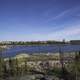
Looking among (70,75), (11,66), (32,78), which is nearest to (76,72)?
(70,75)

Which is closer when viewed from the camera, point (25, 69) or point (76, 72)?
point (76, 72)

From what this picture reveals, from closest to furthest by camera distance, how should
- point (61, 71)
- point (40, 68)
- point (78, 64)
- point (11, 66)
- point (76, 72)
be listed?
point (76, 72) → point (78, 64) → point (61, 71) → point (11, 66) → point (40, 68)

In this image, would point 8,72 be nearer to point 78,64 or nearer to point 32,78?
point 32,78

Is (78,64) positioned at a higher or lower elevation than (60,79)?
higher

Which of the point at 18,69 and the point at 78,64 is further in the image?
the point at 18,69

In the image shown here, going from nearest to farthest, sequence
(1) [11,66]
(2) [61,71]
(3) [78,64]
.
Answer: (3) [78,64] → (2) [61,71] → (1) [11,66]

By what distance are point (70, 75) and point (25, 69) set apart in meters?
5.03

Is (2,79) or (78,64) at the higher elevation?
(78,64)

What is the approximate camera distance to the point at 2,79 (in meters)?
13.2

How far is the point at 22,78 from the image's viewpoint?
13273 mm

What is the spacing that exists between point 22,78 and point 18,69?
7.61ft

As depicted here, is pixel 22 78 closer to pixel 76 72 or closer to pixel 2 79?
pixel 2 79

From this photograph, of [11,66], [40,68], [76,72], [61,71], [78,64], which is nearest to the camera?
[76,72]

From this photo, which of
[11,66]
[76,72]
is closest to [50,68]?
[11,66]
